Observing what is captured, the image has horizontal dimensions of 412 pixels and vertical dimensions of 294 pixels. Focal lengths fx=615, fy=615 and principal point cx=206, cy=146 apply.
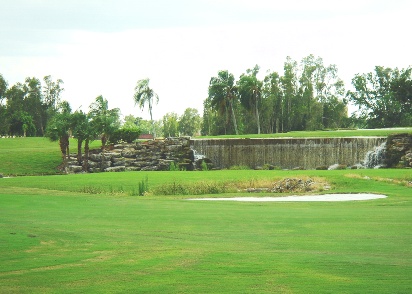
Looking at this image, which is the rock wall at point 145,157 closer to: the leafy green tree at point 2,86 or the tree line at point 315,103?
the tree line at point 315,103

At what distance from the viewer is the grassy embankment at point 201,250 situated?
7.91m

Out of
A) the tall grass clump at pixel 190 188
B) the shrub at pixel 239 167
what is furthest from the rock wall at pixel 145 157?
the tall grass clump at pixel 190 188

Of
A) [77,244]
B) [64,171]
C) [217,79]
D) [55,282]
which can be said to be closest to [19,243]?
[77,244]

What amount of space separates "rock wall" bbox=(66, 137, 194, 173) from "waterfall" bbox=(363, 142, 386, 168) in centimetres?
1601

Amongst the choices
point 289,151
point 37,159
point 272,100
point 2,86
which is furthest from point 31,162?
point 2,86

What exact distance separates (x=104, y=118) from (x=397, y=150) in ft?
84.1

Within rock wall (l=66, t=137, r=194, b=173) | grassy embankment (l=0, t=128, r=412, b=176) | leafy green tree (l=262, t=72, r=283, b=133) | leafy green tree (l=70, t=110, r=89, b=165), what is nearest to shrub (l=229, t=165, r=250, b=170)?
rock wall (l=66, t=137, r=194, b=173)

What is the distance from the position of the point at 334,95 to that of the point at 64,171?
57.9m

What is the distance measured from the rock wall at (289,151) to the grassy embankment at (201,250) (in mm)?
31323

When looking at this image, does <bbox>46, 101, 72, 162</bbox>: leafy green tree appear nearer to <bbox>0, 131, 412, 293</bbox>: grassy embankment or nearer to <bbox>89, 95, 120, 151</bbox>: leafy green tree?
<bbox>89, 95, 120, 151</bbox>: leafy green tree

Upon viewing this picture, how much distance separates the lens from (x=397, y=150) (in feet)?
155

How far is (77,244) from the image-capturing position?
11.0 m

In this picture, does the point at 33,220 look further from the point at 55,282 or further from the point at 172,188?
the point at 172,188

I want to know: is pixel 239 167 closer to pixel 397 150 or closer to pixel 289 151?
pixel 289 151
